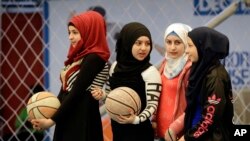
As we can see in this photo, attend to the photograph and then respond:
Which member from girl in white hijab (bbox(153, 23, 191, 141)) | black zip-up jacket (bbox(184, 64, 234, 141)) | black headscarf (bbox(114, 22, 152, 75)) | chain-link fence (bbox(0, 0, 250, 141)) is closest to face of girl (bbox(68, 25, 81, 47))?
black headscarf (bbox(114, 22, 152, 75))

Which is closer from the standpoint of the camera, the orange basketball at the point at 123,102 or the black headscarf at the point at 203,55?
the black headscarf at the point at 203,55

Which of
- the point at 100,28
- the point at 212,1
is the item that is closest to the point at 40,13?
the point at 212,1

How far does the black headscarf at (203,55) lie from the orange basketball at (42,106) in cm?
39

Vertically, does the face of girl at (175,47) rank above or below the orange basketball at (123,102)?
above

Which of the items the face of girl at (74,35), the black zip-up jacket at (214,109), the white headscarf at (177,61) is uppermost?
the face of girl at (74,35)

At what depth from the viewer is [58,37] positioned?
247cm

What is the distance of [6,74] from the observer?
9.08 ft

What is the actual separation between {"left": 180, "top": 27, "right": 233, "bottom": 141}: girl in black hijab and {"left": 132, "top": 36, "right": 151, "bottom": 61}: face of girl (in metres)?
0.16

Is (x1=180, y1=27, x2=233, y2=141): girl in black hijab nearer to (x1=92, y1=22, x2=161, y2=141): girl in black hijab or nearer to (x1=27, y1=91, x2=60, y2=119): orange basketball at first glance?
(x1=92, y1=22, x2=161, y2=141): girl in black hijab

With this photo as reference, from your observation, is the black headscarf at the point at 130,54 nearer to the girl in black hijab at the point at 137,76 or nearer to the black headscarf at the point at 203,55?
the girl in black hijab at the point at 137,76

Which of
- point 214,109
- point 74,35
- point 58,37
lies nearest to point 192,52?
point 214,109

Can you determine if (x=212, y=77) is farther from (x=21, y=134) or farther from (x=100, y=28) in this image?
(x=21, y=134)

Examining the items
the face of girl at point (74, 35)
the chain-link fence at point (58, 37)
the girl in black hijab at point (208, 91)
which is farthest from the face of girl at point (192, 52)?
the chain-link fence at point (58, 37)

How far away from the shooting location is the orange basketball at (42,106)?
1691mm
